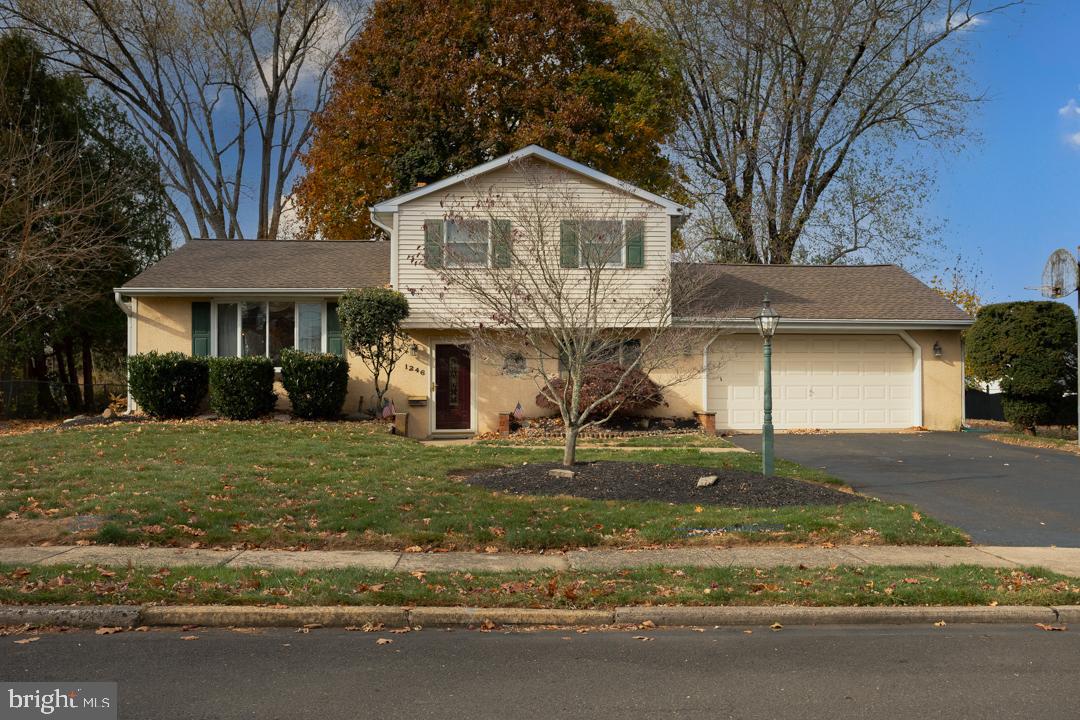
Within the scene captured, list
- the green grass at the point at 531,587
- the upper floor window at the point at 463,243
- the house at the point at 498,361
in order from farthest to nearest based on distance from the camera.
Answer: the house at the point at 498,361 < the upper floor window at the point at 463,243 < the green grass at the point at 531,587

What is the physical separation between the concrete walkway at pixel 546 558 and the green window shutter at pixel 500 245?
712 cm

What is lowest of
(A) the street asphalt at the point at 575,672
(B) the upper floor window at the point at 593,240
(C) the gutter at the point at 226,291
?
(A) the street asphalt at the point at 575,672

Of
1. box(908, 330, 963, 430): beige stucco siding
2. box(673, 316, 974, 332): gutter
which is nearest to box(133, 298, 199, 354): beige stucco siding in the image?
box(673, 316, 974, 332): gutter

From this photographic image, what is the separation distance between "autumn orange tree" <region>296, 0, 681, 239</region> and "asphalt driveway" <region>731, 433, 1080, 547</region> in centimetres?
1321

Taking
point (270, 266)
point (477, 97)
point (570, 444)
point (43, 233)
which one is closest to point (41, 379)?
point (43, 233)

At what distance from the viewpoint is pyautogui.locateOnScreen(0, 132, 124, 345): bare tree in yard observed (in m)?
21.8

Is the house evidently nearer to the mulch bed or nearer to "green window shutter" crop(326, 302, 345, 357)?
"green window shutter" crop(326, 302, 345, 357)

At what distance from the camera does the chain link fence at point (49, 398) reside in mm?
26906

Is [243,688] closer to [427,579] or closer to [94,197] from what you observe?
[427,579]

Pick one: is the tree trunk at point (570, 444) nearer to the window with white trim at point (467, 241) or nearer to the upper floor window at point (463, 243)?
the upper floor window at point (463, 243)

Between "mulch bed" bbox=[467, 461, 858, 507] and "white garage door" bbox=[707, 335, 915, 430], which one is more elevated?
"white garage door" bbox=[707, 335, 915, 430]

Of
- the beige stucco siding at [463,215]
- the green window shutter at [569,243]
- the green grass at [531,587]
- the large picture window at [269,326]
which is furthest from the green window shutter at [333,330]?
the green grass at [531,587]

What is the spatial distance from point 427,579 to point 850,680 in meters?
3.50

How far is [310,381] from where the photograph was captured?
1878 centimetres
